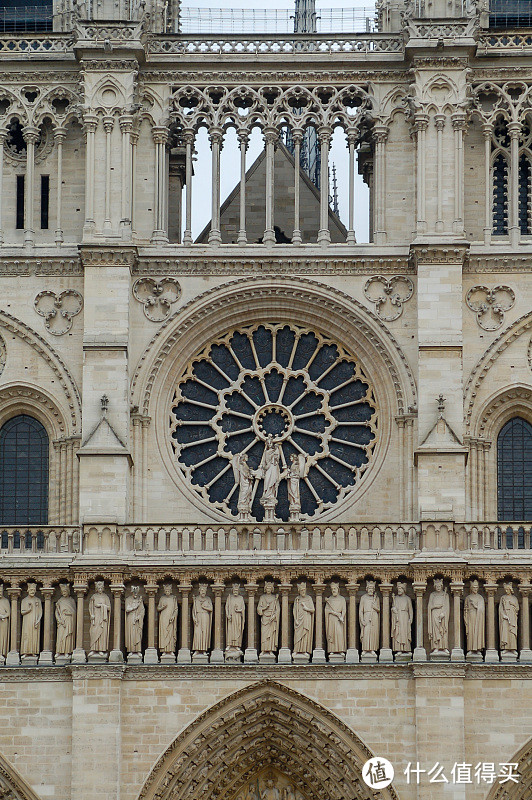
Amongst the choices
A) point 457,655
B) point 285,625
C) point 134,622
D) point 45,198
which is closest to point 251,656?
point 285,625

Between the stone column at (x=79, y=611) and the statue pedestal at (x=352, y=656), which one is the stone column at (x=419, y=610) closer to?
the statue pedestal at (x=352, y=656)

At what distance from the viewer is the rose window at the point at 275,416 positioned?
31453 mm

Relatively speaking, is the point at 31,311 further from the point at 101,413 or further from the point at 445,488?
the point at 445,488

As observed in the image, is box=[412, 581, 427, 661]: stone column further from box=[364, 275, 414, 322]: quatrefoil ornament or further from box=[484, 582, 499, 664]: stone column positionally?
box=[364, 275, 414, 322]: quatrefoil ornament

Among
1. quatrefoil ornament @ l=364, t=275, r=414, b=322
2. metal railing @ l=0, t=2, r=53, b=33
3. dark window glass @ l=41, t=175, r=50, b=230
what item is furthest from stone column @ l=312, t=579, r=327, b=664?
metal railing @ l=0, t=2, r=53, b=33

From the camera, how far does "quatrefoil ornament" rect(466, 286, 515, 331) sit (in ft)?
103

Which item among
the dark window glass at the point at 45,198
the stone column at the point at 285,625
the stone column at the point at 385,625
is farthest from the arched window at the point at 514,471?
the dark window glass at the point at 45,198

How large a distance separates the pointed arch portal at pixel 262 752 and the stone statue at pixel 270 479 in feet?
7.89

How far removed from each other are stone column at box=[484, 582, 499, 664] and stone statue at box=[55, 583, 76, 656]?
537 centimetres

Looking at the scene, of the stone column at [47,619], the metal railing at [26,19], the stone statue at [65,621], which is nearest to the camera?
the stone statue at [65,621]

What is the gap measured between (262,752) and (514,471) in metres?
5.17

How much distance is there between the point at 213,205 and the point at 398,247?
266cm

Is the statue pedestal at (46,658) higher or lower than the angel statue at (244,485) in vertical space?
lower

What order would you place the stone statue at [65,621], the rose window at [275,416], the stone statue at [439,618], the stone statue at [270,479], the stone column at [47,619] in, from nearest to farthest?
the stone statue at [439,618], the stone statue at [65,621], the stone column at [47,619], the stone statue at [270,479], the rose window at [275,416]
